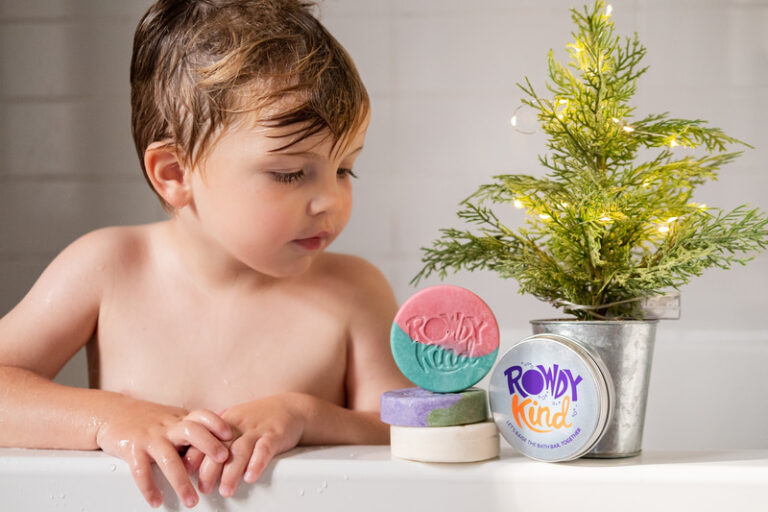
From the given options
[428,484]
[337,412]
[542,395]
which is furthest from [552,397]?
[337,412]

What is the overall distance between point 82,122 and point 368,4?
63 cm

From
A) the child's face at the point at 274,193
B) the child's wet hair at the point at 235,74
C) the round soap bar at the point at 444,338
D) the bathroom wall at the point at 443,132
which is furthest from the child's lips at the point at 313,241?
the bathroom wall at the point at 443,132

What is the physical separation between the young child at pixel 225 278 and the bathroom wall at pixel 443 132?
0.60m

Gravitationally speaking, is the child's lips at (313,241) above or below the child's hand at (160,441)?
above

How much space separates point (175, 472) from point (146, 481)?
0.03m

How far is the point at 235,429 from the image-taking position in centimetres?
71

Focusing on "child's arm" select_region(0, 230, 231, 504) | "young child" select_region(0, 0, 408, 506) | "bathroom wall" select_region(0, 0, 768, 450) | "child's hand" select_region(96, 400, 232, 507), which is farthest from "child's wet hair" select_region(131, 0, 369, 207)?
"bathroom wall" select_region(0, 0, 768, 450)

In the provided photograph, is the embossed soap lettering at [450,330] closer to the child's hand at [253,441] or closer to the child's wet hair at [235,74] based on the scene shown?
the child's hand at [253,441]

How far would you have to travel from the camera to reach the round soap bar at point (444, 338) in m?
0.68

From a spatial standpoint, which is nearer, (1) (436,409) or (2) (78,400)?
(1) (436,409)

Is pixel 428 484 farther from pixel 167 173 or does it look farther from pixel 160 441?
pixel 167 173

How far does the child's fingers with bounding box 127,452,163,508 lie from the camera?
654mm

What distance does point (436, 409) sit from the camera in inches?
26.0

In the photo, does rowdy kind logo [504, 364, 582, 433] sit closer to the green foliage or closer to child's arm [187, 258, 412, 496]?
the green foliage
